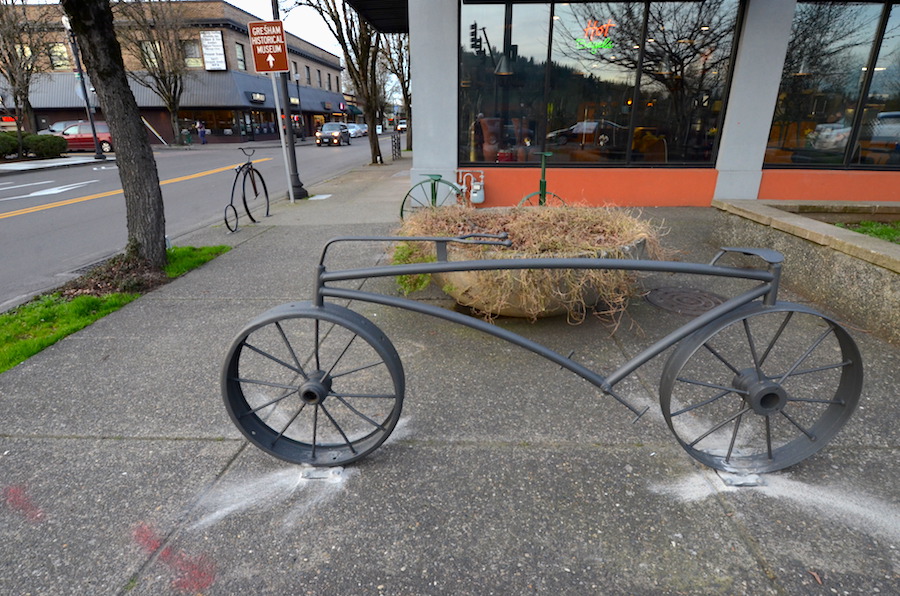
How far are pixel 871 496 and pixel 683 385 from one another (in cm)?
108

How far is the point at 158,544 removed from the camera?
2.05 m

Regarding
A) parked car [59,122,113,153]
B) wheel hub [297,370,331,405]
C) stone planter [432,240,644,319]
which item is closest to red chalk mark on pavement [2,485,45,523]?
wheel hub [297,370,331,405]

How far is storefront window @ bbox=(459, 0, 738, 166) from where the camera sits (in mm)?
8234

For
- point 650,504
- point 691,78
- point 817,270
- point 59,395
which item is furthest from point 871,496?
point 691,78

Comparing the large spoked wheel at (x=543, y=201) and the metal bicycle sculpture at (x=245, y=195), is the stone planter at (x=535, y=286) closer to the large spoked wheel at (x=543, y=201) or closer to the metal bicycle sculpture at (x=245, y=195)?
the large spoked wheel at (x=543, y=201)

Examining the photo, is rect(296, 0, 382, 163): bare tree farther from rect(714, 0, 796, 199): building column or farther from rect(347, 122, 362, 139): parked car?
rect(347, 122, 362, 139): parked car

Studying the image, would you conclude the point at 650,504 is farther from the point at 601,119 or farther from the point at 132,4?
the point at 132,4

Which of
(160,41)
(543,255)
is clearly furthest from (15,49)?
(543,255)

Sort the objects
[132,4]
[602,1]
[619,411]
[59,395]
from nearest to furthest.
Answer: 1. [619,411]
2. [59,395]
3. [602,1]
4. [132,4]

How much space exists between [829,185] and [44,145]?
27780 mm

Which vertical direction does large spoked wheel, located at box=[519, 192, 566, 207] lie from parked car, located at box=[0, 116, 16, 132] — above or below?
below

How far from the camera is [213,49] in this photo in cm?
3644

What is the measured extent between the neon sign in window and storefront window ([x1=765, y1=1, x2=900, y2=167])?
9.84 feet

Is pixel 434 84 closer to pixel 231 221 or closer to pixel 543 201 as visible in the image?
pixel 543 201
